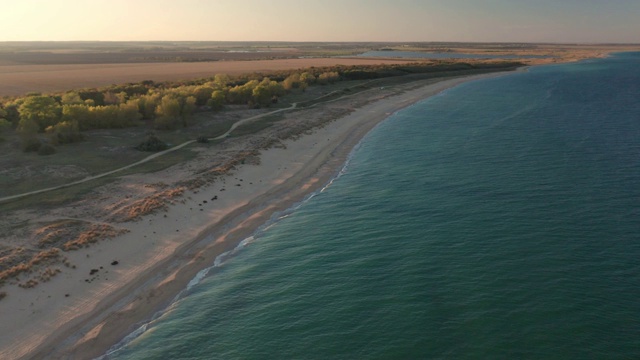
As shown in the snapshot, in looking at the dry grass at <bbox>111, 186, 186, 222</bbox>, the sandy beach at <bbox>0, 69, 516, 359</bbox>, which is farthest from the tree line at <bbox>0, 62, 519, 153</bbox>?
the dry grass at <bbox>111, 186, 186, 222</bbox>

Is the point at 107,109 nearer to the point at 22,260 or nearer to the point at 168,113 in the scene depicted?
the point at 168,113

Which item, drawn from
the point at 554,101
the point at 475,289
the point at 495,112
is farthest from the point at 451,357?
the point at 554,101

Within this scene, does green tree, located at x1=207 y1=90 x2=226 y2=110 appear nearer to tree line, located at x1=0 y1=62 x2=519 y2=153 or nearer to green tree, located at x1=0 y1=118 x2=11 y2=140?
tree line, located at x1=0 y1=62 x2=519 y2=153

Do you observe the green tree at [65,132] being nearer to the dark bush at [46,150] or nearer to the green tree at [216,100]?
the dark bush at [46,150]

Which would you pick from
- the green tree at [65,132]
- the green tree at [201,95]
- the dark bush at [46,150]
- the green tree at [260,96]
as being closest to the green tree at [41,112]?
the green tree at [65,132]

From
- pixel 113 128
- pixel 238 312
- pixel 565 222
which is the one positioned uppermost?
pixel 113 128

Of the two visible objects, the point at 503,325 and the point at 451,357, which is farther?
the point at 503,325

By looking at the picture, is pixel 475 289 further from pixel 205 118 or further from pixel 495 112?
pixel 495 112
